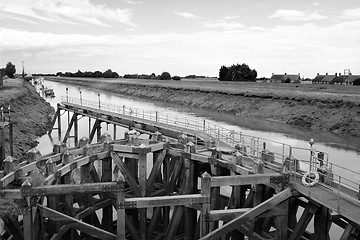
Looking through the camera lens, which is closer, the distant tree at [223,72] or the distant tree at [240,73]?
the distant tree at [240,73]

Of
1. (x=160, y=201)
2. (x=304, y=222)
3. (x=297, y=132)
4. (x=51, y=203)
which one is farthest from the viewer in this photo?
(x=297, y=132)

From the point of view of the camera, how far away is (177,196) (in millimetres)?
12633

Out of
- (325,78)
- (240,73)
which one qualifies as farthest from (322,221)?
(325,78)

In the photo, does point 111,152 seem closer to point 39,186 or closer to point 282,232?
point 39,186

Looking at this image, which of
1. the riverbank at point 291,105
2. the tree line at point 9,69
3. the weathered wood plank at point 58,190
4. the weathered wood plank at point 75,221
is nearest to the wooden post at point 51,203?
the weathered wood plank at point 75,221

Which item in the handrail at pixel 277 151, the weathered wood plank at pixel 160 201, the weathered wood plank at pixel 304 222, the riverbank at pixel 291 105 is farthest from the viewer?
the riverbank at pixel 291 105

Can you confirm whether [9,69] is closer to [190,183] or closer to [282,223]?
[190,183]

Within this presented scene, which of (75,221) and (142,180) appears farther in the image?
(142,180)

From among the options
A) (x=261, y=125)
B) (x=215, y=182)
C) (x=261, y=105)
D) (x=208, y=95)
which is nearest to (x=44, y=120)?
(x=261, y=125)

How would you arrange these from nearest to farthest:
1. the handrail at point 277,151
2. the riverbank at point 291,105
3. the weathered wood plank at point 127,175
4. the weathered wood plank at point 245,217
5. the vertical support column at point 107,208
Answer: the weathered wood plank at point 245,217 < the handrail at point 277,151 < the vertical support column at point 107,208 < the weathered wood plank at point 127,175 < the riverbank at point 291,105

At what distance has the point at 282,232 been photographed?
45.5 ft

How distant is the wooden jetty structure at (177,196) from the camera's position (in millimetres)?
12594

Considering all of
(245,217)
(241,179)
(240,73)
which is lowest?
(245,217)

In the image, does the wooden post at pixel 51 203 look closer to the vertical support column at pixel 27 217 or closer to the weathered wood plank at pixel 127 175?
the vertical support column at pixel 27 217
